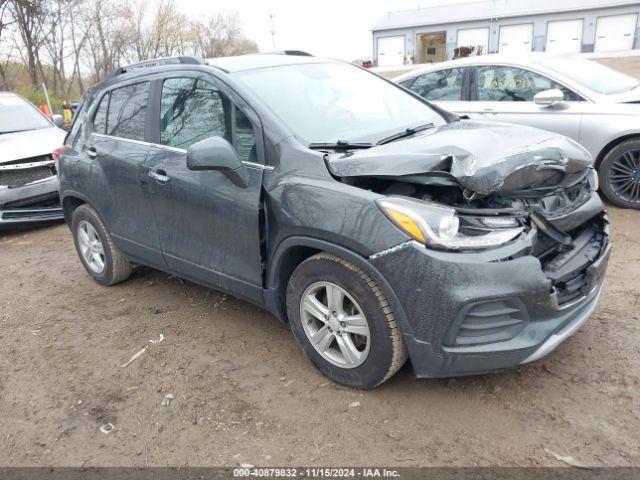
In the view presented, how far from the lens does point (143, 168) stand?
380 cm

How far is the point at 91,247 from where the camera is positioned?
4805 mm

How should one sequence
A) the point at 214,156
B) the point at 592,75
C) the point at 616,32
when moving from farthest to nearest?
1. the point at 616,32
2. the point at 592,75
3. the point at 214,156

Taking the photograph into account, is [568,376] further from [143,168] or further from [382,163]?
[143,168]

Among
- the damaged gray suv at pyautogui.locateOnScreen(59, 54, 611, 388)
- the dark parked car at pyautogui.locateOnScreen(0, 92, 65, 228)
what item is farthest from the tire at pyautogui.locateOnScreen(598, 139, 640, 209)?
the dark parked car at pyautogui.locateOnScreen(0, 92, 65, 228)

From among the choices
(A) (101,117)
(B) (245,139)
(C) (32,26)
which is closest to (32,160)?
(A) (101,117)

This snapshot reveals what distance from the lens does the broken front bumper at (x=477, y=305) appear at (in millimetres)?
2402

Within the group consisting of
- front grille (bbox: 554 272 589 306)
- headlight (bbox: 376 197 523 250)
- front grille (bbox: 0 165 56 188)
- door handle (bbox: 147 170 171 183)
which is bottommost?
front grille (bbox: 554 272 589 306)

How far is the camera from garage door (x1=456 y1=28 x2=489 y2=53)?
40375 millimetres

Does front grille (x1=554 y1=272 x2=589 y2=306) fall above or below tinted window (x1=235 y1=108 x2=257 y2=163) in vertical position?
below

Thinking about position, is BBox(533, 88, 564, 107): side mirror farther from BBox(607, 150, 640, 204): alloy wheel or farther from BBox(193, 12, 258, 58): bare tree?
BBox(193, 12, 258, 58): bare tree

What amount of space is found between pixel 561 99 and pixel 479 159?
12.2 feet

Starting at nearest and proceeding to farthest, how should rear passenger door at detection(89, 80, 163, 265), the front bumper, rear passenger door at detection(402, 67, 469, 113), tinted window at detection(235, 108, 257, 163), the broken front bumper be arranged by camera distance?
the broken front bumper, tinted window at detection(235, 108, 257, 163), rear passenger door at detection(89, 80, 163, 265), rear passenger door at detection(402, 67, 469, 113), the front bumper

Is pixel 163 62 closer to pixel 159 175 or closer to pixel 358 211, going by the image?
pixel 159 175

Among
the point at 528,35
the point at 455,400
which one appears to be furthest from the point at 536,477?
the point at 528,35
